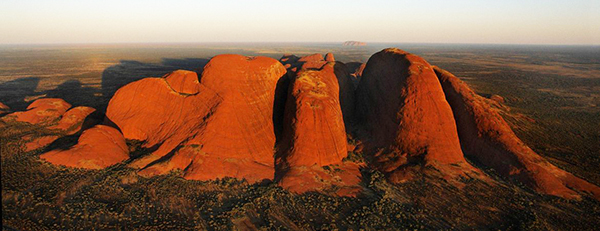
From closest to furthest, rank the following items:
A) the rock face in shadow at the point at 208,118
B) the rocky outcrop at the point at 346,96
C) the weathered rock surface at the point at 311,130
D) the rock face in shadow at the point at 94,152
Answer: the rock face in shadow at the point at 94,152 < the rock face in shadow at the point at 208,118 < the weathered rock surface at the point at 311,130 < the rocky outcrop at the point at 346,96

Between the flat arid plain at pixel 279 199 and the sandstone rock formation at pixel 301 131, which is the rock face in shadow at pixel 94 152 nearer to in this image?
the sandstone rock formation at pixel 301 131

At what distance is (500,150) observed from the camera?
13539 mm

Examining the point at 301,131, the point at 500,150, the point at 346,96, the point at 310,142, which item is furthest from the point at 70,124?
the point at 500,150

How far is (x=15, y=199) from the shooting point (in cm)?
1059

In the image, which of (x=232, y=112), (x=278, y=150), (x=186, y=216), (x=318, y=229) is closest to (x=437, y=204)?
(x=318, y=229)

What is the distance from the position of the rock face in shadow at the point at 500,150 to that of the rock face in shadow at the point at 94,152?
1940 cm

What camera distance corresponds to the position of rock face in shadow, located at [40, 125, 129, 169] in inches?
520

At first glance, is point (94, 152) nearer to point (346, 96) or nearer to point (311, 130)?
point (311, 130)

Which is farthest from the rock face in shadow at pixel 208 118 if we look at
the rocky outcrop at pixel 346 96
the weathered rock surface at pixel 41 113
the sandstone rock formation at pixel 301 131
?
the weathered rock surface at pixel 41 113

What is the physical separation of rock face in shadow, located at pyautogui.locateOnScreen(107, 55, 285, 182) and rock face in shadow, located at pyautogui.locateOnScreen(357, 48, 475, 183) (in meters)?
6.42

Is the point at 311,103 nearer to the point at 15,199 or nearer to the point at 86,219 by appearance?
the point at 86,219

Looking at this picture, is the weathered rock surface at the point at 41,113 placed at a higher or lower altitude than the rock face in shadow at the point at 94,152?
higher

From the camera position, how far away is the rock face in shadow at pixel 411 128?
13602mm

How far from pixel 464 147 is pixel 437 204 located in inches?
234
